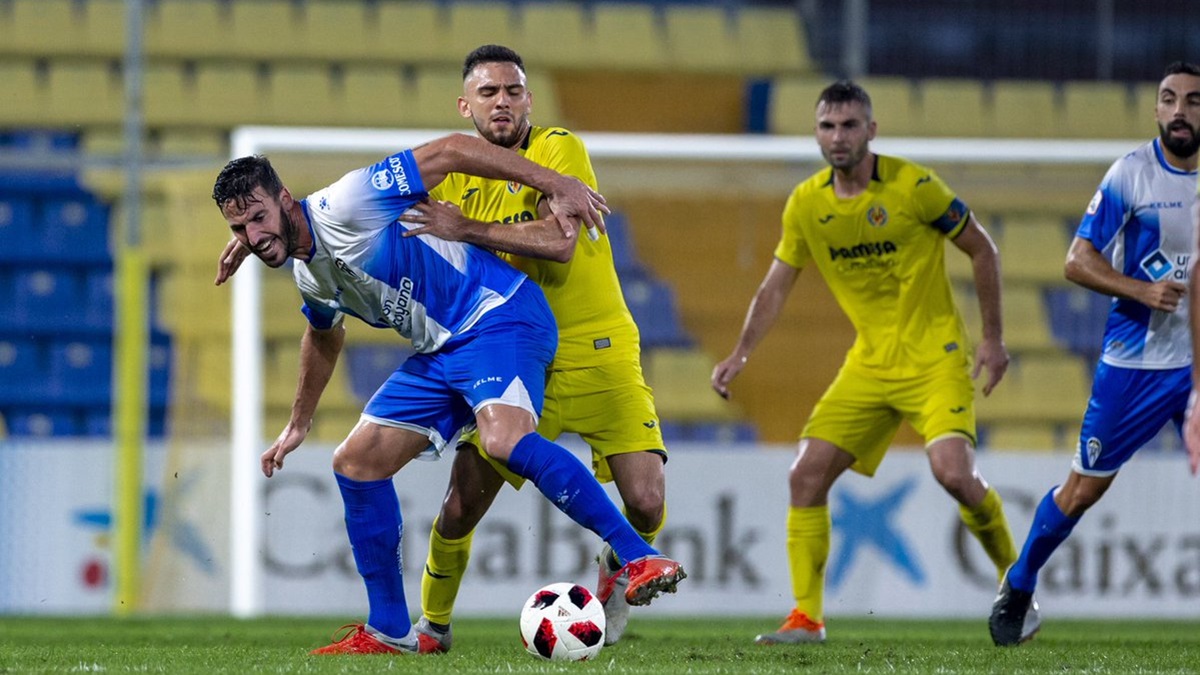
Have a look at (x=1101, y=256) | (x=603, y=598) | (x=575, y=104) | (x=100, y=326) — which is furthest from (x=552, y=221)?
(x=575, y=104)

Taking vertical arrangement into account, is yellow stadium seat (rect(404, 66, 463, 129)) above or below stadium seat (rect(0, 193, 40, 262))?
above

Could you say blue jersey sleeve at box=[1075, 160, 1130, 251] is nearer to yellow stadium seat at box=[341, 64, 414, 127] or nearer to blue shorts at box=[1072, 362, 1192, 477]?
blue shorts at box=[1072, 362, 1192, 477]

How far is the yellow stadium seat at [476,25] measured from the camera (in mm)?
13477

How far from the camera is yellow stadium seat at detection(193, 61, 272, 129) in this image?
41.5 feet

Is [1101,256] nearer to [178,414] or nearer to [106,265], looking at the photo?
[178,414]

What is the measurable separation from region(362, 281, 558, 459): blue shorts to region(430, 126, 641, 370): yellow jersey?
0.32 m

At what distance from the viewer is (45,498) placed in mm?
9617

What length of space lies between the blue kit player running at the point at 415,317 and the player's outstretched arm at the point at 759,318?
1.48 meters

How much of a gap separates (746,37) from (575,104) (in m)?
1.74

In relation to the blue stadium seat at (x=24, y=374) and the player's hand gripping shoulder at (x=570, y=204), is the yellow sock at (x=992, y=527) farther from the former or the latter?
the blue stadium seat at (x=24, y=374)

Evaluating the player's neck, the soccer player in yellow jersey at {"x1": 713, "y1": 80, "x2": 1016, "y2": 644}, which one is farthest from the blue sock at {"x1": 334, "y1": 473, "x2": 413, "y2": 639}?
the player's neck

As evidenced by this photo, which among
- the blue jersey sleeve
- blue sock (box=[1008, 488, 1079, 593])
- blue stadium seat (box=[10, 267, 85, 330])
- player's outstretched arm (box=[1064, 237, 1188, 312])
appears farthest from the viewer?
blue stadium seat (box=[10, 267, 85, 330])

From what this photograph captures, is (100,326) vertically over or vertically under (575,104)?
Answer: under

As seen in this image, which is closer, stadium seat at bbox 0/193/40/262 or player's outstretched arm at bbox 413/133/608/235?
player's outstretched arm at bbox 413/133/608/235
